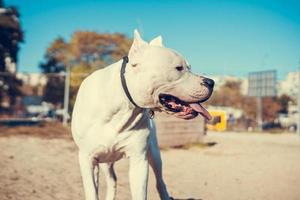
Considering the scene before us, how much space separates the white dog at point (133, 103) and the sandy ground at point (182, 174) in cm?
216

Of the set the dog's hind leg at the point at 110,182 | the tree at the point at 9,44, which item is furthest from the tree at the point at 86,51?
the dog's hind leg at the point at 110,182

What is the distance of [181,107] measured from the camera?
3.02m

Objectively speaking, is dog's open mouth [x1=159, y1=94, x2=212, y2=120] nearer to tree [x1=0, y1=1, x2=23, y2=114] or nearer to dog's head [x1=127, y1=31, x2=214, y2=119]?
dog's head [x1=127, y1=31, x2=214, y2=119]

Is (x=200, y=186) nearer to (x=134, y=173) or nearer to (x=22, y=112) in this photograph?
(x=134, y=173)

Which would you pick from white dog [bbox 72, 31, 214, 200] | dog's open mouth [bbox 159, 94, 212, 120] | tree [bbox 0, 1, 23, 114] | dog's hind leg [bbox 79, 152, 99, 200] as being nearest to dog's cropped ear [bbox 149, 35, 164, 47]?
white dog [bbox 72, 31, 214, 200]

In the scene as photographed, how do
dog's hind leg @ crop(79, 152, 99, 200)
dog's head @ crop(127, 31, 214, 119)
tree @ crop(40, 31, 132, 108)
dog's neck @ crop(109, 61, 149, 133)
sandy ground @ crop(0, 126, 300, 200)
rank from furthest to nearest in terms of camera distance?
tree @ crop(40, 31, 132, 108) → sandy ground @ crop(0, 126, 300, 200) → dog's hind leg @ crop(79, 152, 99, 200) → dog's neck @ crop(109, 61, 149, 133) → dog's head @ crop(127, 31, 214, 119)

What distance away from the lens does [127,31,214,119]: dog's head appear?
114 inches

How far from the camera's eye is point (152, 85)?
9.57ft

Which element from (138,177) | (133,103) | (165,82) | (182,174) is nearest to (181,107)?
(165,82)

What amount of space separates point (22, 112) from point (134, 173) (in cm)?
3698

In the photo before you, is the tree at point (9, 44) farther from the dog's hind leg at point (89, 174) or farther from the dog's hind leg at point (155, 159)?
the dog's hind leg at point (89, 174)

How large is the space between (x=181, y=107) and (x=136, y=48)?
58cm

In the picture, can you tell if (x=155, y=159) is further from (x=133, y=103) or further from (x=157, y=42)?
(x=157, y=42)

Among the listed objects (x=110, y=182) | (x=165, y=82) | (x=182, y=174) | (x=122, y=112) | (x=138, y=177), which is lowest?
(x=182, y=174)
